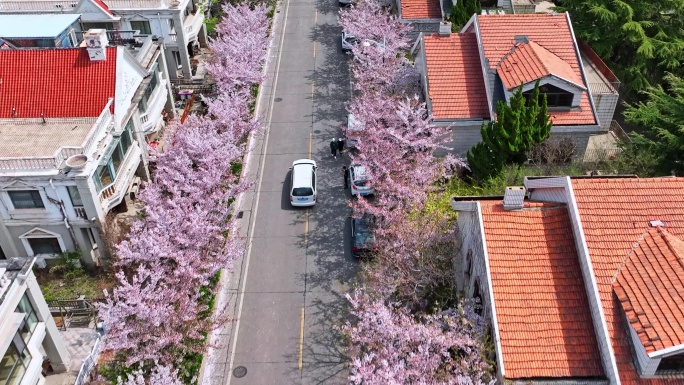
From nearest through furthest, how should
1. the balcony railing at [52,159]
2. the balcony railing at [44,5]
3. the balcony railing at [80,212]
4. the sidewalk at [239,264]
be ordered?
the sidewalk at [239,264]
the balcony railing at [52,159]
the balcony railing at [80,212]
the balcony railing at [44,5]

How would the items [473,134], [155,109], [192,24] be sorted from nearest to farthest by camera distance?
[473,134] < [155,109] < [192,24]

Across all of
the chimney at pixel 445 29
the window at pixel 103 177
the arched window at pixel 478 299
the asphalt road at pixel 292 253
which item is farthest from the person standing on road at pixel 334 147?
the arched window at pixel 478 299

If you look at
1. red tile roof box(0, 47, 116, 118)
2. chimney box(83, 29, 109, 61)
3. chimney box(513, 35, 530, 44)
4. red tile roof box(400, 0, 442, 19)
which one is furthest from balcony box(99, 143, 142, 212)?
red tile roof box(400, 0, 442, 19)

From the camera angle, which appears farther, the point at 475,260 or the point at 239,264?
the point at 239,264

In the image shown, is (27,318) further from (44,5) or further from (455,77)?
(44,5)

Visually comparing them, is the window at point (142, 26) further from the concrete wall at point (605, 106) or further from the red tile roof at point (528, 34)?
the concrete wall at point (605, 106)

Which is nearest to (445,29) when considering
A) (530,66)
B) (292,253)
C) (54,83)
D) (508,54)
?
(508,54)

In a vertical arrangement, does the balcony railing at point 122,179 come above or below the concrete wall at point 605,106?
below

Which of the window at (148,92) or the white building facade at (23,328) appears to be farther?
the window at (148,92)

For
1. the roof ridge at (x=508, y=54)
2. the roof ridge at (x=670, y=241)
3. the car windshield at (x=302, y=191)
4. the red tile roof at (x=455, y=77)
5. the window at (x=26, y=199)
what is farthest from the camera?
the car windshield at (x=302, y=191)
